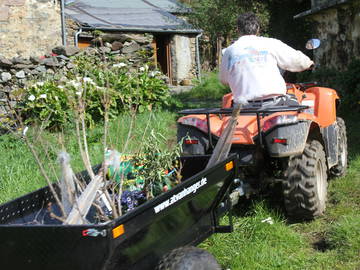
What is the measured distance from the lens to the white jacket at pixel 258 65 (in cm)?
460

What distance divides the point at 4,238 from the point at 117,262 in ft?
1.87

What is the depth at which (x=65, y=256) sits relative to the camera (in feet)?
8.63

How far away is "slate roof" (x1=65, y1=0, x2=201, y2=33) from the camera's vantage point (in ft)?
63.1

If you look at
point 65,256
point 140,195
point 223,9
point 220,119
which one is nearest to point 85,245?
point 65,256

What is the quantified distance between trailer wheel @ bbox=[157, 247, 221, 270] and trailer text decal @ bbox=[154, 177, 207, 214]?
299mm

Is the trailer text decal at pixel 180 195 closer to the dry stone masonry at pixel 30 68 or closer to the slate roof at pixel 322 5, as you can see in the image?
the dry stone masonry at pixel 30 68

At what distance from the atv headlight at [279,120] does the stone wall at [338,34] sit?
714 centimetres

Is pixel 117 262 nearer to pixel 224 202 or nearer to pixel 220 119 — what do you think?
pixel 224 202

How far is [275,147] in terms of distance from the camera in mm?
4254

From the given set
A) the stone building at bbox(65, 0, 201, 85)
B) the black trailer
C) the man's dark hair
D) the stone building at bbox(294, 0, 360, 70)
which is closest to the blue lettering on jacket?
the man's dark hair

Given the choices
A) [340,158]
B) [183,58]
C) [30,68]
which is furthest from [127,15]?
[340,158]

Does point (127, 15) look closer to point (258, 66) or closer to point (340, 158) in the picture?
point (340, 158)

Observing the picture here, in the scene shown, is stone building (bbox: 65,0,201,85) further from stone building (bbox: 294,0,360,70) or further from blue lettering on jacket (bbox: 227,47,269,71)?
blue lettering on jacket (bbox: 227,47,269,71)

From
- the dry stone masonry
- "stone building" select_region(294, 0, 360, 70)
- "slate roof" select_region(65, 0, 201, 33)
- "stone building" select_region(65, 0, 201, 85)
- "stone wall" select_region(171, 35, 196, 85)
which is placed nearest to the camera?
"stone building" select_region(294, 0, 360, 70)
